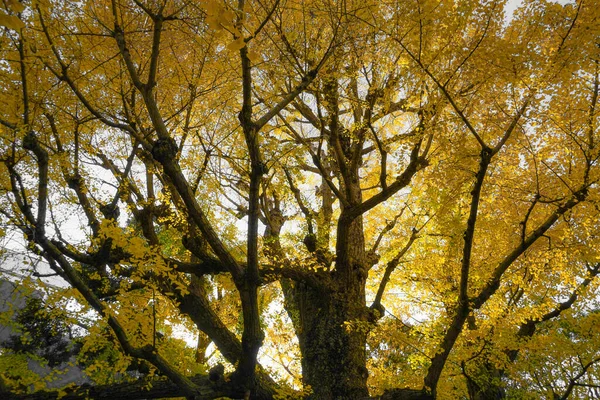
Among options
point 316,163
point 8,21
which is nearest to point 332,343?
point 316,163

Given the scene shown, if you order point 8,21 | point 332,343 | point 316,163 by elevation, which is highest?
point 316,163

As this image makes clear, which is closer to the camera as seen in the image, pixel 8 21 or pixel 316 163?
pixel 8 21

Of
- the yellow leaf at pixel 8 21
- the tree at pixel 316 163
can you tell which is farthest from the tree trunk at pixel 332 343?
the yellow leaf at pixel 8 21

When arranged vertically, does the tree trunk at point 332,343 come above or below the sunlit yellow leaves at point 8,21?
below

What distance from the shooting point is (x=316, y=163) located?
16.3 ft

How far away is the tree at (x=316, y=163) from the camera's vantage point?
3367 millimetres

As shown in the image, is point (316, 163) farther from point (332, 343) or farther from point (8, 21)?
point (8, 21)

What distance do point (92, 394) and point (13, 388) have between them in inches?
31.5

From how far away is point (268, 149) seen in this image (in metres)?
5.39

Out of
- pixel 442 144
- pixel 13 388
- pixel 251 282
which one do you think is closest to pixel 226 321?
pixel 13 388

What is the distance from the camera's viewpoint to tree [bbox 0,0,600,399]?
3.37 metres

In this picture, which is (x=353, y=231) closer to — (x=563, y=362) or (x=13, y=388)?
(x=563, y=362)

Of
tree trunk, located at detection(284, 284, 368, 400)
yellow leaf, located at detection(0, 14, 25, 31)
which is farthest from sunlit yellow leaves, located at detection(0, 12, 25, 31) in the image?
tree trunk, located at detection(284, 284, 368, 400)

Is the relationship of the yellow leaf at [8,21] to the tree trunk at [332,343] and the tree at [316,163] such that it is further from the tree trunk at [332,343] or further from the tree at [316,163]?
the tree trunk at [332,343]
